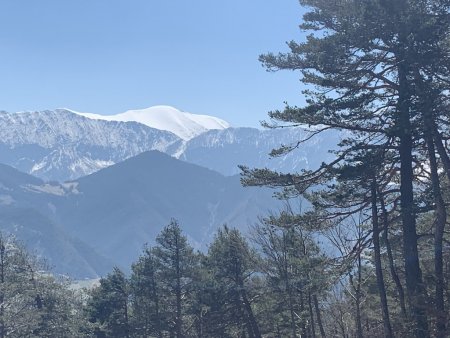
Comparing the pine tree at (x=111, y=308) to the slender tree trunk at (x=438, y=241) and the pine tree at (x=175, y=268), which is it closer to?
the pine tree at (x=175, y=268)

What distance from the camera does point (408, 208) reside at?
19.0m

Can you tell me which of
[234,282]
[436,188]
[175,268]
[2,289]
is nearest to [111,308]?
[175,268]

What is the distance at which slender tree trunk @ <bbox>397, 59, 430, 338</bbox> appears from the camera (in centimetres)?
1804

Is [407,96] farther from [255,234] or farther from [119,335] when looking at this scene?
[119,335]

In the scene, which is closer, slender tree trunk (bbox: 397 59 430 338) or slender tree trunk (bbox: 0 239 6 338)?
slender tree trunk (bbox: 397 59 430 338)

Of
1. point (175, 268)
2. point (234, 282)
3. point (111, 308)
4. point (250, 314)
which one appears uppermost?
point (175, 268)

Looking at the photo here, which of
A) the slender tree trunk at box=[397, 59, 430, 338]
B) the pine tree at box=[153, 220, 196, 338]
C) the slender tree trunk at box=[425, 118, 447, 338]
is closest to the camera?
the slender tree trunk at box=[425, 118, 447, 338]

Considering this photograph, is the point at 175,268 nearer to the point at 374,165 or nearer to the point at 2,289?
the point at 2,289

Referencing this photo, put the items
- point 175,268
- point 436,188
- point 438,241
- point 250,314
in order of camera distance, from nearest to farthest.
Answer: point 438,241
point 436,188
point 250,314
point 175,268

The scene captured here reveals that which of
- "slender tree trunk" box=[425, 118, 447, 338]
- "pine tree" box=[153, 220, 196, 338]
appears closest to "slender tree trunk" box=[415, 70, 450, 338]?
"slender tree trunk" box=[425, 118, 447, 338]

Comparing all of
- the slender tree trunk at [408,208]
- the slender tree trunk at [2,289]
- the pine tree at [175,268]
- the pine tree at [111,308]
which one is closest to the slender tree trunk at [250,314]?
the pine tree at [175,268]

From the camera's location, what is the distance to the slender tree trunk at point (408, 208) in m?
18.0

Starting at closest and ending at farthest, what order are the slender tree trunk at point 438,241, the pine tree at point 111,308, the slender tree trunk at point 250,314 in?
the slender tree trunk at point 438,241 < the slender tree trunk at point 250,314 < the pine tree at point 111,308

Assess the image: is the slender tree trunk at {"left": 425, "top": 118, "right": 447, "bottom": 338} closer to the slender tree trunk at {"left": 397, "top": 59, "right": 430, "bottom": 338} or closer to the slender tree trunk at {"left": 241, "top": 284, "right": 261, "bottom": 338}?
the slender tree trunk at {"left": 397, "top": 59, "right": 430, "bottom": 338}
